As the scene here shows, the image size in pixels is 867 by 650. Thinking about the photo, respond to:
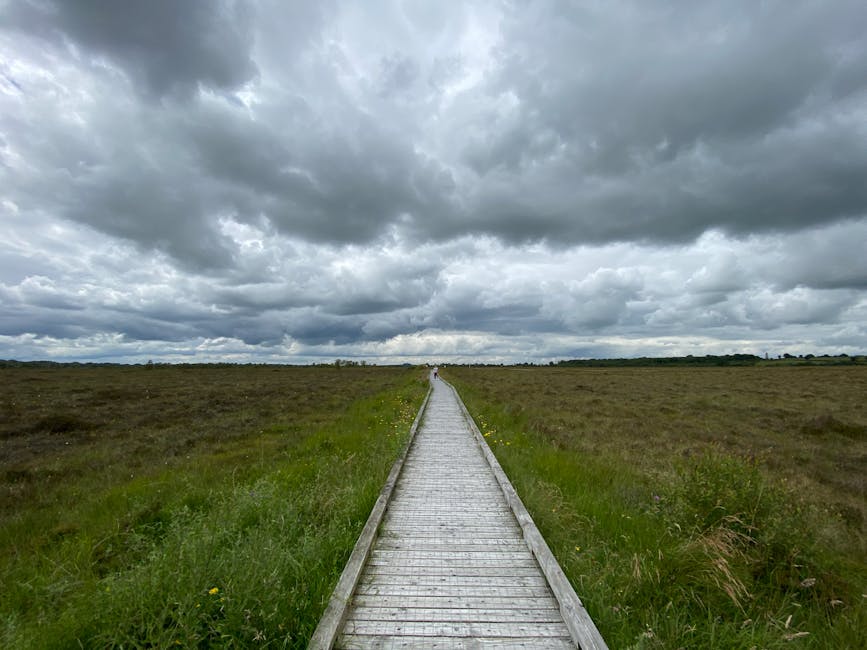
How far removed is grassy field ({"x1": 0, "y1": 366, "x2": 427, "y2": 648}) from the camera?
10.6 feet

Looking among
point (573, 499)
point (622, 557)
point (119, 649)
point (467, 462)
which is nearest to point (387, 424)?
point (467, 462)

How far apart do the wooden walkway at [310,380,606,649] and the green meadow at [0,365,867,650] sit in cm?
30

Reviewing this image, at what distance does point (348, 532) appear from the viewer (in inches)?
209

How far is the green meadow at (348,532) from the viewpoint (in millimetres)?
3387

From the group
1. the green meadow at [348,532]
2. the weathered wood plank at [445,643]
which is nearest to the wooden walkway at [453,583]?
the weathered wood plank at [445,643]

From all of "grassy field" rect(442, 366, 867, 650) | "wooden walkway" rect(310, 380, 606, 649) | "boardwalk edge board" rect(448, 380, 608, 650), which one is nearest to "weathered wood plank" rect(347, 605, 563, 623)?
"wooden walkway" rect(310, 380, 606, 649)

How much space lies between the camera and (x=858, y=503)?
8.53m

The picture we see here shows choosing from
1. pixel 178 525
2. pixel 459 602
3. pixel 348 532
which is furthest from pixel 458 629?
pixel 178 525

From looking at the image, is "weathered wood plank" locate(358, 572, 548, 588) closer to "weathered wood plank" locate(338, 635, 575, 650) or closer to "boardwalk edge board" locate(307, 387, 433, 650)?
"boardwalk edge board" locate(307, 387, 433, 650)

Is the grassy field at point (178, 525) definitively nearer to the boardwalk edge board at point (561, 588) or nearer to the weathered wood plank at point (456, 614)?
the weathered wood plank at point (456, 614)

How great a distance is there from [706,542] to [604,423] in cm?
1413

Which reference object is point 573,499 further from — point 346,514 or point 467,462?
point 346,514

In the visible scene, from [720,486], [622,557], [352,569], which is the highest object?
[720,486]

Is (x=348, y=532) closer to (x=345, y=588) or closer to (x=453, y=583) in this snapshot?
(x=345, y=588)
